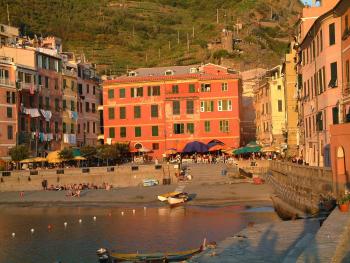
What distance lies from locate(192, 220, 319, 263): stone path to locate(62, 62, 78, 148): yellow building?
62.4 m

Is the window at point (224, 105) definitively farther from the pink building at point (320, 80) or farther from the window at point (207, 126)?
the pink building at point (320, 80)

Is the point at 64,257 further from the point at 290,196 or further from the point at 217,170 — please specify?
the point at 217,170

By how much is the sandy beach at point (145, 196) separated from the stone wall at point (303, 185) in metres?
6.18

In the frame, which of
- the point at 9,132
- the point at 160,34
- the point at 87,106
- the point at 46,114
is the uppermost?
the point at 160,34

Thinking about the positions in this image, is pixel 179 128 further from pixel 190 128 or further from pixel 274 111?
pixel 274 111

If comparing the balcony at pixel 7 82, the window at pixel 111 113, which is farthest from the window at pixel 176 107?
the balcony at pixel 7 82

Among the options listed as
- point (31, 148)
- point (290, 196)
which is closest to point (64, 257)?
point (290, 196)

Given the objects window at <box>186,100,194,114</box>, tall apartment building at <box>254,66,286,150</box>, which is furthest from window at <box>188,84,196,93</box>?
tall apartment building at <box>254,66,286,150</box>

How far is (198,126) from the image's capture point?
85750mm

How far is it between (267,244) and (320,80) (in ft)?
91.0

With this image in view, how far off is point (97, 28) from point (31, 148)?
116m

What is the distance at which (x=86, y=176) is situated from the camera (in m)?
72.7

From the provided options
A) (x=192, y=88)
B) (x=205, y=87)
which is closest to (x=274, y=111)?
(x=205, y=87)

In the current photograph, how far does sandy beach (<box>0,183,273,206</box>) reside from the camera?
60906 mm
